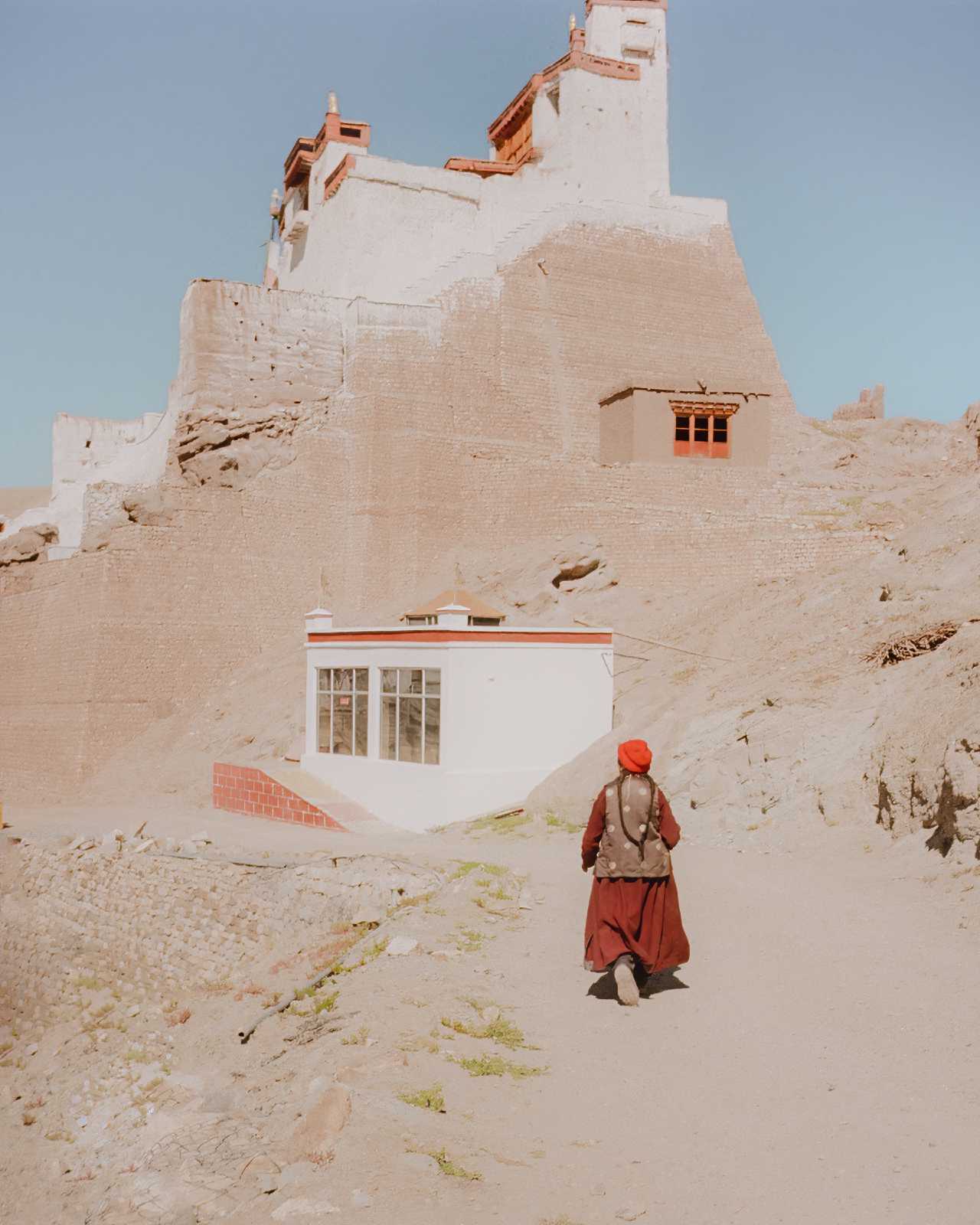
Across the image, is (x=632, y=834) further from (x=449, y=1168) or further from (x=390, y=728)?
(x=390, y=728)

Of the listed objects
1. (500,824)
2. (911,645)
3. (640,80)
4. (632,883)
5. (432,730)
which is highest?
(640,80)

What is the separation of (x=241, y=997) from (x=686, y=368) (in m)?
23.1

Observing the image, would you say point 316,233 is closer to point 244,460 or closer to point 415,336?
point 415,336

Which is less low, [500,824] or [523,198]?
[523,198]

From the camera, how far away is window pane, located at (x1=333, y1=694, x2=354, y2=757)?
1948 centimetres

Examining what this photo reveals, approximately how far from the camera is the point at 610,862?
7301 mm

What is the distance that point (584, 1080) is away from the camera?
6098 mm

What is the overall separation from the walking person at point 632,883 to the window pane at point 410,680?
1099cm

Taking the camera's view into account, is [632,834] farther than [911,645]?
No

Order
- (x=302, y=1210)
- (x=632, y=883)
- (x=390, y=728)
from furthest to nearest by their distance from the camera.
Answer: (x=390, y=728) → (x=632, y=883) → (x=302, y=1210)

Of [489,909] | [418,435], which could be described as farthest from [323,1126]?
[418,435]

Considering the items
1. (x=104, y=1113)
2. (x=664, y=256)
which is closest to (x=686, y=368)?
(x=664, y=256)

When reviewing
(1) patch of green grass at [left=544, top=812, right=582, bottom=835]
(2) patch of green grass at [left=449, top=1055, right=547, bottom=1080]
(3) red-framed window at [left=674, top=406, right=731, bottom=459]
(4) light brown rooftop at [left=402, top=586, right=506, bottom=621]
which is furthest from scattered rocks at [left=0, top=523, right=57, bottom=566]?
(2) patch of green grass at [left=449, top=1055, right=547, bottom=1080]

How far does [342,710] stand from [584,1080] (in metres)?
13.9
